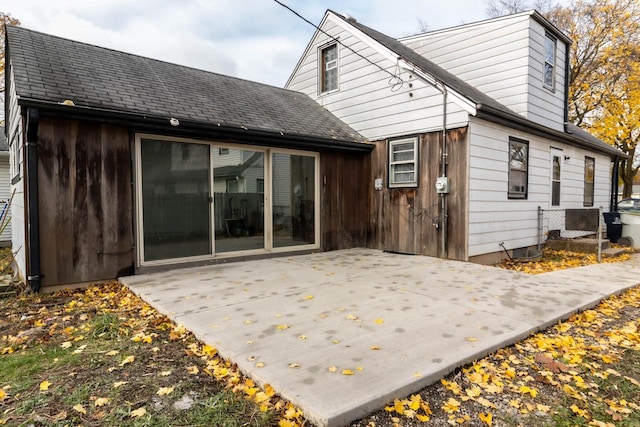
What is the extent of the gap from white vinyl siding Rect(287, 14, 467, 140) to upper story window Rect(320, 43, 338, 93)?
0.16 m

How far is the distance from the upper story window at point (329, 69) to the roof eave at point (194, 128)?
98.7 inches

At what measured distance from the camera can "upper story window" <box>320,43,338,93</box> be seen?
30.3 ft

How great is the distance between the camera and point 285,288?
4.45 m

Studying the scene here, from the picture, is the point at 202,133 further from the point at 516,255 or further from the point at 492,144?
the point at 516,255

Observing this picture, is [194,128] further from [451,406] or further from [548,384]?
[548,384]

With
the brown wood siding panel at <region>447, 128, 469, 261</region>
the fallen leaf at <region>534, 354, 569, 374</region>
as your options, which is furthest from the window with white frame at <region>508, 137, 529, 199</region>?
the fallen leaf at <region>534, 354, 569, 374</region>

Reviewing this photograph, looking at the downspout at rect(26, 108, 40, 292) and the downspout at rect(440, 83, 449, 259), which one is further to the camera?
the downspout at rect(440, 83, 449, 259)

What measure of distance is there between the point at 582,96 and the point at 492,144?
13741mm

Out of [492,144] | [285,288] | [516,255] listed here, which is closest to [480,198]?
[492,144]

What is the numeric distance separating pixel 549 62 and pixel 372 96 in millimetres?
4572

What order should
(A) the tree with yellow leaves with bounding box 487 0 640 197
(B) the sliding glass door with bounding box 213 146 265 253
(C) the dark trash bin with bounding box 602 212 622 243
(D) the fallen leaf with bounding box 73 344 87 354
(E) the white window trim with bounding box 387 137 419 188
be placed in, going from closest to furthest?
(D) the fallen leaf with bounding box 73 344 87 354
(B) the sliding glass door with bounding box 213 146 265 253
(E) the white window trim with bounding box 387 137 419 188
(C) the dark trash bin with bounding box 602 212 622 243
(A) the tree with yellow leaves with bounding box 487 0 640 197

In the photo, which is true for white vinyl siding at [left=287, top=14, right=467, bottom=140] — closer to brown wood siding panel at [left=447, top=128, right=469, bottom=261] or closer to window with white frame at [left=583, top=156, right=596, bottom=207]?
brown wood siding panel at [left=447, top=128, right=469, bottom=261]

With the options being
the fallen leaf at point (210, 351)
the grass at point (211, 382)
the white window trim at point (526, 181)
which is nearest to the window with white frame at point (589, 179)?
the white window trim at point (526, 181)

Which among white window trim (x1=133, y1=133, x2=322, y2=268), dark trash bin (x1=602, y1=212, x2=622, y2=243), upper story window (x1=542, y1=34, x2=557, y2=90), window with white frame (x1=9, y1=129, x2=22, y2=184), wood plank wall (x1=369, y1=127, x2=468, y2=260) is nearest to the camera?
white window trim (x1=133, y1=133, x2=322, y2=268)
